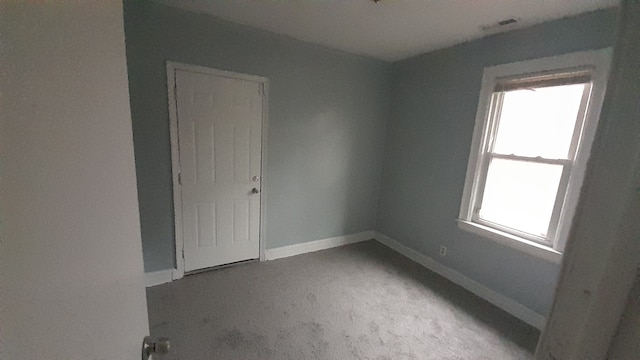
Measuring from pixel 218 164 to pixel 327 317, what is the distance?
1.70 m

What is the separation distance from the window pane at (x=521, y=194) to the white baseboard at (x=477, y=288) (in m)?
0.64

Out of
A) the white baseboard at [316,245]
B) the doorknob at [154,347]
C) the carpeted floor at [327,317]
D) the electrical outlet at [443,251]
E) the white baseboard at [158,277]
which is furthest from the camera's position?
the white baseboard at [316,245]

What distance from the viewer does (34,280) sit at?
0.28 m

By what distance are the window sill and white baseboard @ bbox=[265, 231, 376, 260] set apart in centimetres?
134

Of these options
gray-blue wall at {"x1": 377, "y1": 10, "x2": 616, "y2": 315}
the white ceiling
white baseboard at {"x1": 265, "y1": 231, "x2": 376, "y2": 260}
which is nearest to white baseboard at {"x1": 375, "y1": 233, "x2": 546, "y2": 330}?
gray-blue wall at {"x1": 377, "y1": 10, "x2": 616, "y2": 315}

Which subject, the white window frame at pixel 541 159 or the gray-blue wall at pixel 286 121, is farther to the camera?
the gray-blue wall at pixel 286 121

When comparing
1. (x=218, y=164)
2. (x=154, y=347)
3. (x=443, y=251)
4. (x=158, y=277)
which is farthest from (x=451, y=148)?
(x=158, y=277)

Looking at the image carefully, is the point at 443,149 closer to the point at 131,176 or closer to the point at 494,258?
the point at 494,258

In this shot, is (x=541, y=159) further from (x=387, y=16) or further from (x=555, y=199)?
(x=387, y=16)

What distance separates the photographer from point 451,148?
2645mm

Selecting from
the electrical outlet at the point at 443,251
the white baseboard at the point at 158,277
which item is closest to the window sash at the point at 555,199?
the electrical outlet at the point at 443,251

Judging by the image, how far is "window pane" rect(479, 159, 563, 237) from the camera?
2043mm

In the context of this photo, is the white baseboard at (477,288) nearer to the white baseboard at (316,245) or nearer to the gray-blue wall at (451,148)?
the gray-blue wall at (451,148)

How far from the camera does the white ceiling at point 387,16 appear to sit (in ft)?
5.96
